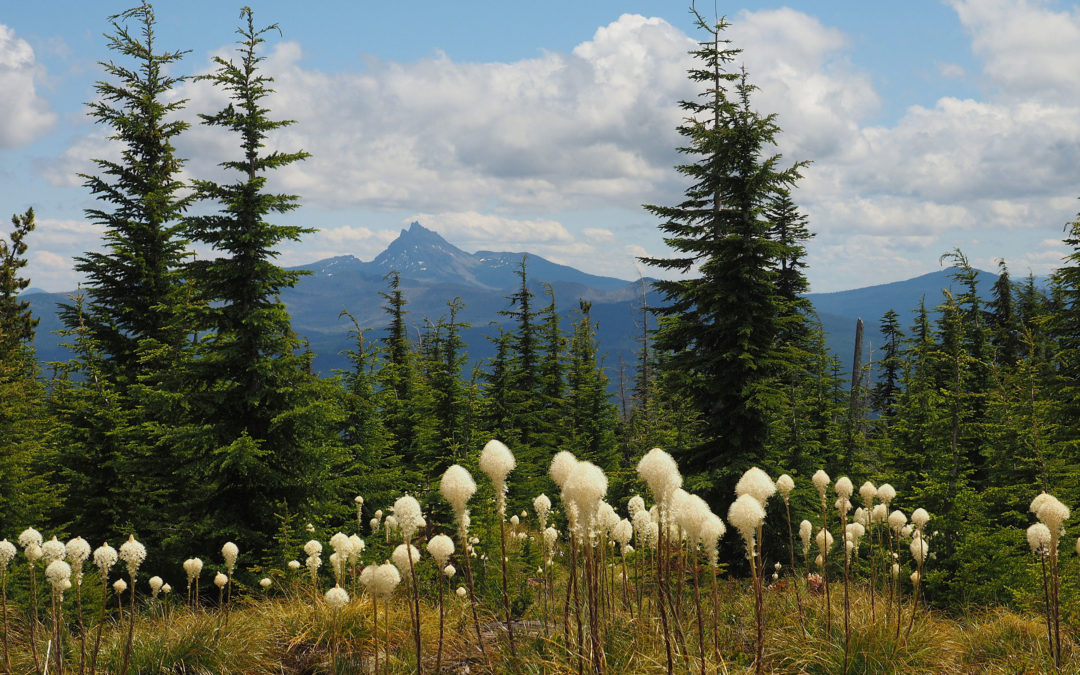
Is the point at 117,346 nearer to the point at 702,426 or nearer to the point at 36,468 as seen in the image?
the point at 36,468

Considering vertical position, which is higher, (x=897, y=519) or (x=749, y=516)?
(x=749, y=516)

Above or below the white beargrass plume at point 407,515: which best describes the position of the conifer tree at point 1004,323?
above

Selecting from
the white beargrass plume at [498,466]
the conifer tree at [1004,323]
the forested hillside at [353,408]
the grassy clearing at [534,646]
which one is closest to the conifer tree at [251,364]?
the forested hillside at [353,408]

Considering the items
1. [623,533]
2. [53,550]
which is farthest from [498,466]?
[53,550]

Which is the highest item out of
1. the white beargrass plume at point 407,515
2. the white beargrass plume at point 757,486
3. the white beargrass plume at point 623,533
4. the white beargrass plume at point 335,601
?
the white beargrass plume at point 757,486

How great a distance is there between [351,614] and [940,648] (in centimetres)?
530

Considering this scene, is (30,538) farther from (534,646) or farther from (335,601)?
(534,646)

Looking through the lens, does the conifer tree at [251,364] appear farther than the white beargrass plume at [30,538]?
Yes

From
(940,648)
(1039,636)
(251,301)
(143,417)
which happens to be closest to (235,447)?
(251,301)

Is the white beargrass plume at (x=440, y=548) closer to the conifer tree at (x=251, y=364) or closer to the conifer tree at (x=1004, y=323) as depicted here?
the conifer tree at (x=251, y=364)

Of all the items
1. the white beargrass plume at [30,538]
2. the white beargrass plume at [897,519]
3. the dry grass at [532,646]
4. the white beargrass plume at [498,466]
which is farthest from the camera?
the white beargrass plume at [897,519]

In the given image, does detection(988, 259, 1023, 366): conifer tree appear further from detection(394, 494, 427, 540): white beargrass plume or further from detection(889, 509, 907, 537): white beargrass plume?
detection(394, 494, 427, 540): white beargrass plume

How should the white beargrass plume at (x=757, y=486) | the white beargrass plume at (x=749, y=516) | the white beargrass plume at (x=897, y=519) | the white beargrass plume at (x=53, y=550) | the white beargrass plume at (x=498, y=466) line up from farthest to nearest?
1. the white beargrass plume at (x=897, y=519)
2. the white beargrass plume at (x=53, y=550)
3. the white beargrass plume at (x=757, y=486)
4. the white beargrass plume at (x=498, y=466)
5. the white beargrass plume at (x=749, y=516)

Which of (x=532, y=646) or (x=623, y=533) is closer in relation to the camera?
(x=532, y=646)
